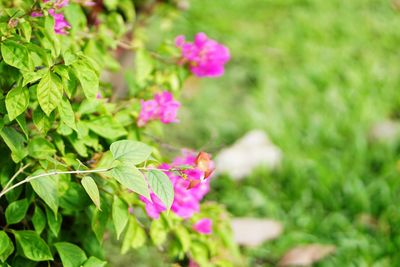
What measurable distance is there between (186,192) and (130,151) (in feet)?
1.21

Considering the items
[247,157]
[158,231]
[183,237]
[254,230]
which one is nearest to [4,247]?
[158,231]

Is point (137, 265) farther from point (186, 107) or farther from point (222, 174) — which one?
point (186, 107)

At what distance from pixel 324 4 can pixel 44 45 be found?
365 centimetres

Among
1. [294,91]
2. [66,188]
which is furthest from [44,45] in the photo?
[294,91]

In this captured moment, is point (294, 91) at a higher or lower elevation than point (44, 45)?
lower

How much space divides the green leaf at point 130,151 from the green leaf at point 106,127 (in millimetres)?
268

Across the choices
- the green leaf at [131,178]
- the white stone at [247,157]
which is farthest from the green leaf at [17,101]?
the white stone at [247,157]

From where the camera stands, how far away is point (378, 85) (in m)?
3.68

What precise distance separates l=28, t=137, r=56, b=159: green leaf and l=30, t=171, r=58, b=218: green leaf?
8cm

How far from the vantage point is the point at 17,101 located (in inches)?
48.9

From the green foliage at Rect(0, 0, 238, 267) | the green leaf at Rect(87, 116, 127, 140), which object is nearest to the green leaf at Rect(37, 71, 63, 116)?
the green foliage at Rect(0, 0, 238, 267)

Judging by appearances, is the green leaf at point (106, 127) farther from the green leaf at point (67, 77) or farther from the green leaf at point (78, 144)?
the green leaf at point (67, 77)

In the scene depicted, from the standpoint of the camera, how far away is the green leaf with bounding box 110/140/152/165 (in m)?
1.22

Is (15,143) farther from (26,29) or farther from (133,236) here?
(133,236)
